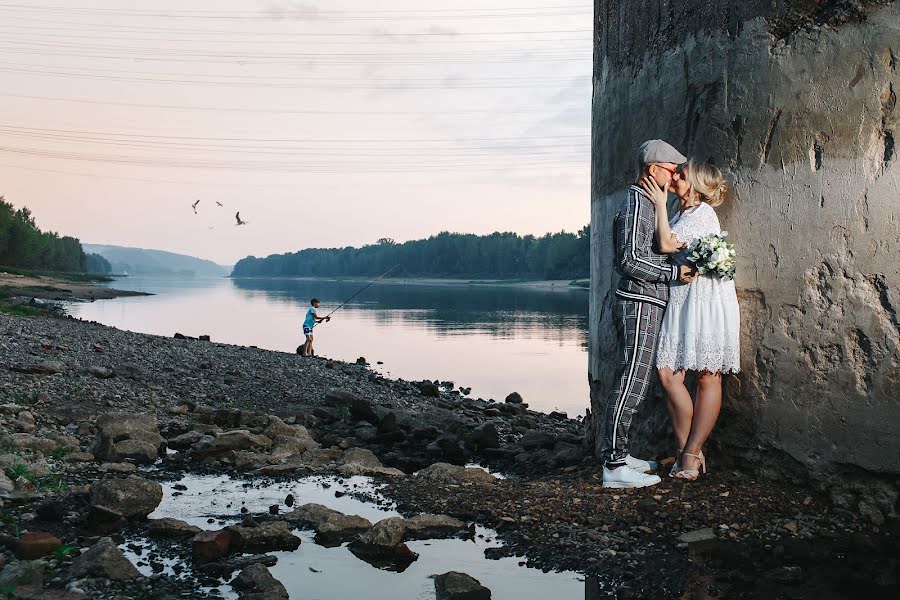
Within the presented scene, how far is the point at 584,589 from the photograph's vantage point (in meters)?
4.27

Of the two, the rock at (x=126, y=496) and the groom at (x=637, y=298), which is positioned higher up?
the groom at (x=637, y=298)

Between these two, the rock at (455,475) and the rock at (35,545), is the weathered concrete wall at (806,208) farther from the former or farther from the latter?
the rock at (35,545)

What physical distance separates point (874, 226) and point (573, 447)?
3424mm

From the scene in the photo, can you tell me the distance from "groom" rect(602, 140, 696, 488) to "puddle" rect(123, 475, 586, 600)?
109 centimetres

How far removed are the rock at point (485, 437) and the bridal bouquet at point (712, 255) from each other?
392 centimetres

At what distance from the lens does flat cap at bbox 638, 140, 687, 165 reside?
5.45 metres

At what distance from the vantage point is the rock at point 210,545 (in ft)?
14.9

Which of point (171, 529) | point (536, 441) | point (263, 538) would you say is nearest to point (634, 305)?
point (263, 538)

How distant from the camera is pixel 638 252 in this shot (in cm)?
545

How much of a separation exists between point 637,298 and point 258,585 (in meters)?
2.97

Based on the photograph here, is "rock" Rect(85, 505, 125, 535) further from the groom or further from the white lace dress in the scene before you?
the white lace dress

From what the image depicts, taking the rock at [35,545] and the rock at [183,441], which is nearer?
the rock at [35,545]

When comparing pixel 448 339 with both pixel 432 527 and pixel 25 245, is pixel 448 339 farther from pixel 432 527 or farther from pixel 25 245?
pixel 25 245

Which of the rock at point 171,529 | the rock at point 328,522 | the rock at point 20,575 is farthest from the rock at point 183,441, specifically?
the rock at point 20,575
